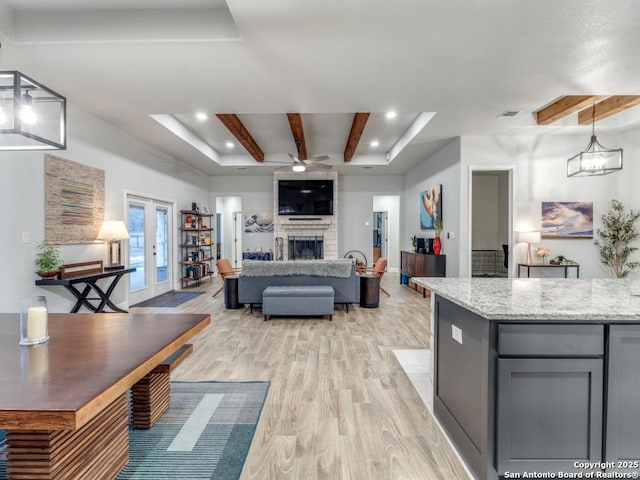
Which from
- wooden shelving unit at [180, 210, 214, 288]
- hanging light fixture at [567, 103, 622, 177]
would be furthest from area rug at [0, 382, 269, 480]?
wooden shelving unit at [180, 210, 214, 288]

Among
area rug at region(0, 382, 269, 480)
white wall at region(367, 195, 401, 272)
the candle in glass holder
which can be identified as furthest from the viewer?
white wall at region(367, 195, 401, 272)

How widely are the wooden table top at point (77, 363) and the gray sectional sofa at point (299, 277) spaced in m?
2.87

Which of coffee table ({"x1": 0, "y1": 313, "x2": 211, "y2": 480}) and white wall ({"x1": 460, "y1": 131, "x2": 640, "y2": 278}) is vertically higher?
white wall ({"x1": 460, "y1": 131, "x2": 640, "y2": 278})

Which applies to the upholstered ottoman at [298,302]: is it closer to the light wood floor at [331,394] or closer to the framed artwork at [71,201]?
the light wood floor at [331,394]

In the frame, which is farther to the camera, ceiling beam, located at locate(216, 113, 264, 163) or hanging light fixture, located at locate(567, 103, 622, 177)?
ceiling beam, located at locate(216, 113, 264, 163)

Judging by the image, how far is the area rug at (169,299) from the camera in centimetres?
552

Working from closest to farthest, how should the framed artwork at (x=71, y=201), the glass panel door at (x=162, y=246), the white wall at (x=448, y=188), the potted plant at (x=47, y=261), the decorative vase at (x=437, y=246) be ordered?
1. the potted plant at (x=47, y=261)
2. the framed artwork at (x=71, y=201)
3. the white wall at (x=448, y=188)
4. the decorative vase at (x=437, y=246)
5. the glass panel door at (x=162, y=246)

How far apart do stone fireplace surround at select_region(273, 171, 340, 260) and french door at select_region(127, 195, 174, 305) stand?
281 cm

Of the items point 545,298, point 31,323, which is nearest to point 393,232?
point 545,298

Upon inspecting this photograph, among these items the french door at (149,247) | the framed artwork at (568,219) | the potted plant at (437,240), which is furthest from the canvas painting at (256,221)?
the framed artwork at (568,219)

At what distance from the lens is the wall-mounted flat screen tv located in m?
8.60

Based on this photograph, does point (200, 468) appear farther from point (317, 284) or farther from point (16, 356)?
point (317, 284)

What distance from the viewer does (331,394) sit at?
2.46 meters

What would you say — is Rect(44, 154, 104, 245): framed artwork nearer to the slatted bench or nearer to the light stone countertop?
the slatted bench
